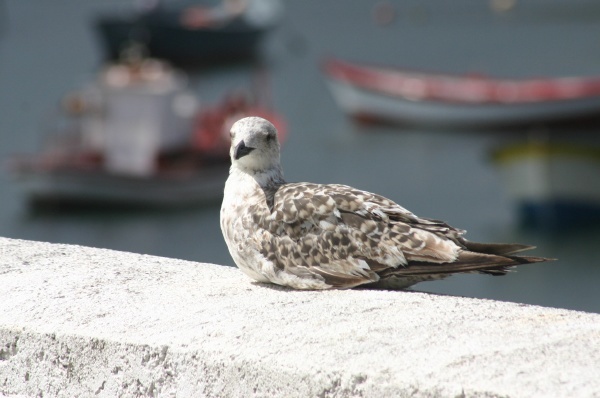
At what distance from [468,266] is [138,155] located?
35.6 metres

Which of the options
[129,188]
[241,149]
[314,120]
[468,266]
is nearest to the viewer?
[468,266]

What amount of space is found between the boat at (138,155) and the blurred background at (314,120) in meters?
0.07

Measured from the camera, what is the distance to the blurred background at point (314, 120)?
3491 centimetres

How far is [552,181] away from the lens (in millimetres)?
33062

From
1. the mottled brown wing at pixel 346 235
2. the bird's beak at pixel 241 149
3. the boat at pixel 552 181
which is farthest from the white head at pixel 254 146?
the boat at pixel 552 181

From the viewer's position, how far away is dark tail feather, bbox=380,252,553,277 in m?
4.57

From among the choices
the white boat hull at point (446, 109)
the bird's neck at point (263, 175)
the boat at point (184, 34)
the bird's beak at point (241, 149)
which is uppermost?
the boat at point (184, 34)

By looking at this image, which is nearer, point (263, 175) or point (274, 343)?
point (274, 343)

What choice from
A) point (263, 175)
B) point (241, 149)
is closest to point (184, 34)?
point (263, 175)

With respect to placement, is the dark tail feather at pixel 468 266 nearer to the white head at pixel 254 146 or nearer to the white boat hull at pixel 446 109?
the white head at pixel 254 146

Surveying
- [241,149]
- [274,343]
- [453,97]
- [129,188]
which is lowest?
[129,188]

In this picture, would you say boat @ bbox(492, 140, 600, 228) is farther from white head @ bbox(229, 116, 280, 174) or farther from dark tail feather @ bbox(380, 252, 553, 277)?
dark tail feather @ bbox(380, 252, 553, 277)

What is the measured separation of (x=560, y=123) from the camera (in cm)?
5022

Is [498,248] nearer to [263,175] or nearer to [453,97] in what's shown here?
[263,175]
